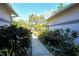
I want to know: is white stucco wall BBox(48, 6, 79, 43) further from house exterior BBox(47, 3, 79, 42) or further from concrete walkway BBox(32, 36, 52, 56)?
concrete walkway BBox(32, 36, 52, 56)

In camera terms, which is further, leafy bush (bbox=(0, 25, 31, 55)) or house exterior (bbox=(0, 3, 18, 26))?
house exterior (bbox=(0, 3, 18, 26))

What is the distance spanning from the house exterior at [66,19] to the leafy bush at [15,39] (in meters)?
0.65

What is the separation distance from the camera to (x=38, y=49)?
17.2 feet

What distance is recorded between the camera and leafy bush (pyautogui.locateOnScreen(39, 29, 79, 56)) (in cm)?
512

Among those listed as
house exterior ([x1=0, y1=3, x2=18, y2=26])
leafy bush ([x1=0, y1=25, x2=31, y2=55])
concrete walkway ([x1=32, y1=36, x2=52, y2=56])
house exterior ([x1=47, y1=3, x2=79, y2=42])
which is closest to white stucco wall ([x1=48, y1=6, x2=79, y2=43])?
house exterior ([x1=47, y1=3, x2=79, y2=42])

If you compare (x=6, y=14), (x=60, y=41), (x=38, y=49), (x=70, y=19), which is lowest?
(x=38, y=49)

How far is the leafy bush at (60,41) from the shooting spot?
5.12m

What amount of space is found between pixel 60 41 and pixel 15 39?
109 centimetres

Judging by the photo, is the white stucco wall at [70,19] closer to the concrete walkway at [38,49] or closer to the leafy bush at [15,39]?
the concrete walkway at [38,49]

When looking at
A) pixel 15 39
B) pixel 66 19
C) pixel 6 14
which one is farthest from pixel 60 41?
pixel 6 14

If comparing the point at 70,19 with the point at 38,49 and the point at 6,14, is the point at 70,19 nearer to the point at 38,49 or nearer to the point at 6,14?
the point at 38,49

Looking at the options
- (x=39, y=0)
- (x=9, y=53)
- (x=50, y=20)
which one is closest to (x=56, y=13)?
(x=50, y=20)

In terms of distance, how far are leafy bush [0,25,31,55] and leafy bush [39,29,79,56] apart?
0.38 m

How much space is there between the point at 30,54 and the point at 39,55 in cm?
22
